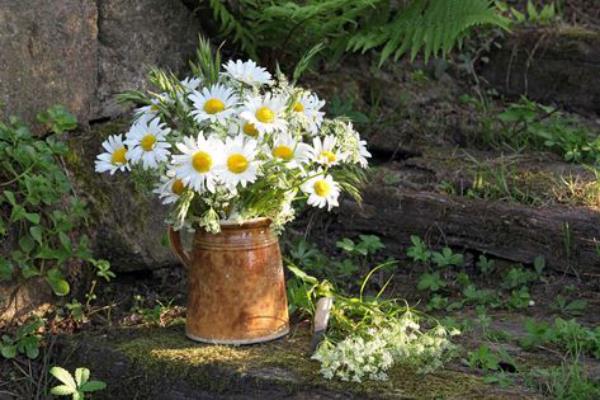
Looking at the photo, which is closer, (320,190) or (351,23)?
(320,190)

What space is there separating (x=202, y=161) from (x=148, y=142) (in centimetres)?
22

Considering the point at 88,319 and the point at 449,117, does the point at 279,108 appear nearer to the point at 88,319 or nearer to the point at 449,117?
the point at 88,319

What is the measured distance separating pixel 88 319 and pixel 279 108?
3.68ft

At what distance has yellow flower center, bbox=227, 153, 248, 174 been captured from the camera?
9.87ft

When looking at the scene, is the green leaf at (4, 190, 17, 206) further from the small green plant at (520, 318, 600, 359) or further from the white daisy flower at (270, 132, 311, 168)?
the small green plant at (520, 318, 600, 359)

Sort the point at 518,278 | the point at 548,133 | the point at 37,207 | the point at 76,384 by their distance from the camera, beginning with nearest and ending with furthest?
the point at 76,384 < the point at 37,207 < the point at 518,278 < the point at 548,133

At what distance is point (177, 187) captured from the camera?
3.13 m

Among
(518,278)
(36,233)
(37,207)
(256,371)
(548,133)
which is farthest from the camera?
(548,133)

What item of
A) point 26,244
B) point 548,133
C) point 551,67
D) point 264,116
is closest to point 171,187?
point 264,116

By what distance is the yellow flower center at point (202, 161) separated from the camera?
117 inches

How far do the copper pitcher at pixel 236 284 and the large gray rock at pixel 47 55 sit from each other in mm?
988

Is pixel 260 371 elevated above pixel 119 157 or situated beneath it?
situated beneath

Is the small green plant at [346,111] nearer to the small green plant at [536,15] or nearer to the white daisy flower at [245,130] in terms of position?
the small green plant at [536,15]

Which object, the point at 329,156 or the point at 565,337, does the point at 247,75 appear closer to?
the point at 329,156
